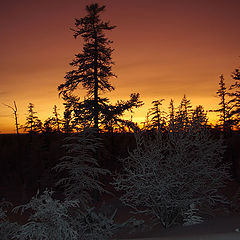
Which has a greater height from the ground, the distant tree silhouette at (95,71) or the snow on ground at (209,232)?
the distant tree silhouette at (95,71)

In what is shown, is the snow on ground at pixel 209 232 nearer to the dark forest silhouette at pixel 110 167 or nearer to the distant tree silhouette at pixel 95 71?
the dark forest silhouette at pixel 110 167

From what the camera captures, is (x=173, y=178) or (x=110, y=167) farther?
(x=110, y=167)

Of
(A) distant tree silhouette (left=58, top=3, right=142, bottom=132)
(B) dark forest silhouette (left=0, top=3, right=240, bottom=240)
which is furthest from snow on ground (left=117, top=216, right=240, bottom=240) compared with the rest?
(A) distant tree silhouette (left=58, top=3, right=142, bottom=132)

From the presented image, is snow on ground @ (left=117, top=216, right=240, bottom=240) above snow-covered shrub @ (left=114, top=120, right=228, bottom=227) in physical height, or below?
below

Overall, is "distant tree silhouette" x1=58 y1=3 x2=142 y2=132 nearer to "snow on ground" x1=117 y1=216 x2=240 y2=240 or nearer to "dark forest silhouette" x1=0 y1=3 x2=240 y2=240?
"dark forest silhouette" x1=0 y1=3 x2=240 y2=240

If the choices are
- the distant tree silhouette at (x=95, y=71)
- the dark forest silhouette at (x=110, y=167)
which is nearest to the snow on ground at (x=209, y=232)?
the dark forest silhouette at (x=110, y=167)

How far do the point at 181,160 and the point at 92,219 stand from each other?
4.10 metres

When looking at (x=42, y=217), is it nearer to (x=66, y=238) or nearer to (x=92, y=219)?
(x=66, y=238)

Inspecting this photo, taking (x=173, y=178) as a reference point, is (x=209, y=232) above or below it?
below

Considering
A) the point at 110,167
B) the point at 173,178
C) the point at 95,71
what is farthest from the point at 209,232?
the point at 110,167

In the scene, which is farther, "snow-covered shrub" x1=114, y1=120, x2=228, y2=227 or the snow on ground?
"snow-covered shrub" x1=114, y1=120, x2=228, y2=227

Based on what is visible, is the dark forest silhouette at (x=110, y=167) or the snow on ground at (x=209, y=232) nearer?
the snow on ground at (x=209, y=232)

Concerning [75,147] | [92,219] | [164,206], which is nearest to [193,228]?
[164,206]

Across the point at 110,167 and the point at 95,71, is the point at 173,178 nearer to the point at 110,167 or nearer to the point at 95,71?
the point at 95,71
